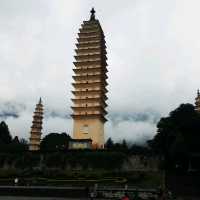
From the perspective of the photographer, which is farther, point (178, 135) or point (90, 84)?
point (90, 84)

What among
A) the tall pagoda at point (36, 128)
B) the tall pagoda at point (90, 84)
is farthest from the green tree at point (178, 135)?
the tall pagoda at point (36, 128)

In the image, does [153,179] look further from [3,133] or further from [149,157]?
[3,133]

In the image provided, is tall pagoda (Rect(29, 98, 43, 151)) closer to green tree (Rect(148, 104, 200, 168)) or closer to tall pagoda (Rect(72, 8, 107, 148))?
tall pagoda (Rect(72, 8, 107, 148))

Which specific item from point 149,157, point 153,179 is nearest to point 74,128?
point 149,157

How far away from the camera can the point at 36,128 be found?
204 ft

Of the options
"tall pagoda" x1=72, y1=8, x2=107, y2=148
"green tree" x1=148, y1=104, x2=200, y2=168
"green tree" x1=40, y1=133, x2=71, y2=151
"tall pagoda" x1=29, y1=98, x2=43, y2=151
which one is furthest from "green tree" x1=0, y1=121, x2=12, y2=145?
"green tree" x1=148, y1=104, x2=200, y2=168

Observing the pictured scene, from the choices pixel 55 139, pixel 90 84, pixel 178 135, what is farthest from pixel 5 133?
pixel 178 135

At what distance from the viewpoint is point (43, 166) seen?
47.1 metres

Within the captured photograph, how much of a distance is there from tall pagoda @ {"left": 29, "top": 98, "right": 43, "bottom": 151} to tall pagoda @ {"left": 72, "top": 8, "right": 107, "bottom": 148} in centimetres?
707

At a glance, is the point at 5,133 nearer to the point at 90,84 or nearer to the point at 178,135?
the point at 90,84

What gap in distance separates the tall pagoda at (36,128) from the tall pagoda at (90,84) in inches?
278

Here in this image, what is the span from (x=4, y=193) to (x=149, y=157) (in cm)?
1942

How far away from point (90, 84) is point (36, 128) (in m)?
10.6

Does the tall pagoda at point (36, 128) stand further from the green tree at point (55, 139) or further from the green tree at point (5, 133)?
the green tree at point (55, 139)
